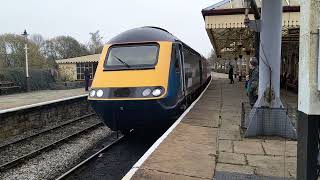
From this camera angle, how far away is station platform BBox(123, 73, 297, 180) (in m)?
6.33

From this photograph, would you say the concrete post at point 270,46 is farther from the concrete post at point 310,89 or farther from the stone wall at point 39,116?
the stone wall at point 39,116

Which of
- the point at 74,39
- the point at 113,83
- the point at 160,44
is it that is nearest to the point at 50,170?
the point at 113,83

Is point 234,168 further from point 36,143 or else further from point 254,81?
point 36,143

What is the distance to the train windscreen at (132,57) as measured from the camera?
10.8 m

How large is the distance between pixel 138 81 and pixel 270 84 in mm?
3098

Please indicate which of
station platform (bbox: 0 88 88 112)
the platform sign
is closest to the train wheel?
station platform (bbox: 0 88 88 112)

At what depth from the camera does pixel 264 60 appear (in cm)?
949

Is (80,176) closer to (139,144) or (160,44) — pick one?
(139,144)

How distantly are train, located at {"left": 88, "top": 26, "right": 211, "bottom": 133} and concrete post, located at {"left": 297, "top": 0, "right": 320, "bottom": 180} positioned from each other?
6691mm

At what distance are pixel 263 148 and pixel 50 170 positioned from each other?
15.4ft

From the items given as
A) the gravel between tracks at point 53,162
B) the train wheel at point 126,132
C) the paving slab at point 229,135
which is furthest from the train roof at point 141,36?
the gravel between tracks at point 53,162

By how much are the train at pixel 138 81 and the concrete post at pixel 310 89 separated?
669 centimetres

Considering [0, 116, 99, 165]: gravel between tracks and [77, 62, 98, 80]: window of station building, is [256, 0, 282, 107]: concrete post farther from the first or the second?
[77, 62, 98, 80]: window of station building

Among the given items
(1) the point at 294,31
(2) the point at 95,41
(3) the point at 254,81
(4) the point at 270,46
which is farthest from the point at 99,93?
(2) the point at 95,41
